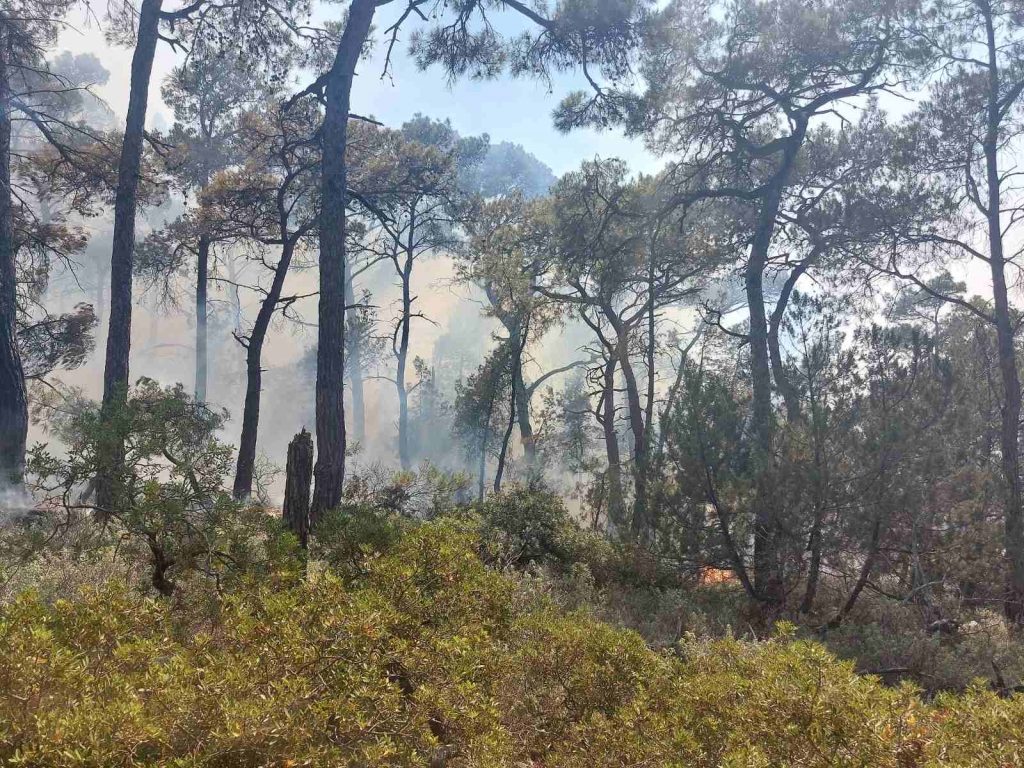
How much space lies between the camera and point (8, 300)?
905cm

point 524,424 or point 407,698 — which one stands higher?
point 524,424

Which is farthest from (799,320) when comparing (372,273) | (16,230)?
(372,273)

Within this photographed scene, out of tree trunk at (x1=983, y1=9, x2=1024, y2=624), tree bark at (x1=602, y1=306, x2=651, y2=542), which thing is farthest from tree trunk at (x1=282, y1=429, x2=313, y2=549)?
tree trunk at (x1=983, y1=9, x2=1024, y2=624)

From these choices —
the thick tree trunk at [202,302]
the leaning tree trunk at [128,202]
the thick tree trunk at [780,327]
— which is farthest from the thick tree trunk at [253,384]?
the thick tree trunk at [780,327]

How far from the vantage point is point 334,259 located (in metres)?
7.45

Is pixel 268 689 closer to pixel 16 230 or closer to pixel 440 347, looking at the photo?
pixel 16 230

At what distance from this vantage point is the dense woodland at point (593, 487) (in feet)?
7.50

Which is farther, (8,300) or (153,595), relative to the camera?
(8,300)

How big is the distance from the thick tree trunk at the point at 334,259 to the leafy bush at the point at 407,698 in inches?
144

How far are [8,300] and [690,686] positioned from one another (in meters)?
10.2

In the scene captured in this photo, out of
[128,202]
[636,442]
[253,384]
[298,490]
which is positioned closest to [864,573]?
[298,490]

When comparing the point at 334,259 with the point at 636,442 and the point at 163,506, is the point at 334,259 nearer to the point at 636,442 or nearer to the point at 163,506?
the point at 163,506

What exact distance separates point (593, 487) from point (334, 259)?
6921 millimetres

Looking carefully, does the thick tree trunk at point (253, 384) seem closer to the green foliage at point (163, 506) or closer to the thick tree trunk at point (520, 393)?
the thick tree trunk at point (520, 393)
